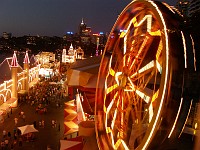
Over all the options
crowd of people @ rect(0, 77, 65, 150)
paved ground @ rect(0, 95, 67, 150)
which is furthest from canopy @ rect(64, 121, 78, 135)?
crowd of people @ rect(0, 77, 65, 150)

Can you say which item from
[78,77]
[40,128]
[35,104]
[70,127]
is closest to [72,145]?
[78,77]

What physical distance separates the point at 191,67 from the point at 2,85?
26.6m

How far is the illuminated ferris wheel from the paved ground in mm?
12822

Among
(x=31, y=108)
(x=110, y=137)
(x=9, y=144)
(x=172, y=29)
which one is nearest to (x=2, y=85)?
(x=31, y=108)

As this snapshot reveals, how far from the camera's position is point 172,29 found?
4.70 meters

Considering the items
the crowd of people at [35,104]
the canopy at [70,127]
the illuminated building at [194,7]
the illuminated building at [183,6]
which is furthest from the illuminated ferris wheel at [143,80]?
the crowd of people at [35,104]

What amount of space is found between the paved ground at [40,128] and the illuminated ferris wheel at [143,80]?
42.1ft

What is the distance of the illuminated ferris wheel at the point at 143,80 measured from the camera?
4.29 m

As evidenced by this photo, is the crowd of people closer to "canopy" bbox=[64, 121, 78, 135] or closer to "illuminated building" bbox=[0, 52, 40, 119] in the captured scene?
"illuminated building" bbox=[0, 52, 40, 119]

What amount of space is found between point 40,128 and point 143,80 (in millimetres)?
19155

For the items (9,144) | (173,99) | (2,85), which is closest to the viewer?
(173,99)

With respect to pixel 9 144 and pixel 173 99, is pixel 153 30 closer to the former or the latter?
pixel 173 99

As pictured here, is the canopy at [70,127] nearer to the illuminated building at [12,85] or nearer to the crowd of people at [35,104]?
the crowd of people at [35,104]

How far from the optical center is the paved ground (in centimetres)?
1966
